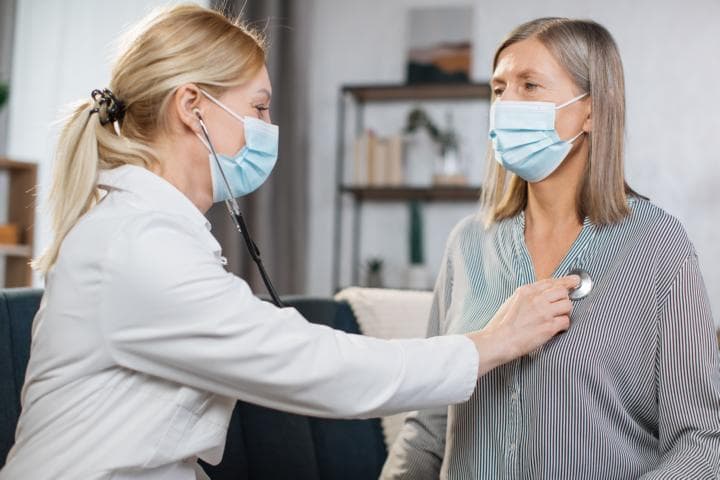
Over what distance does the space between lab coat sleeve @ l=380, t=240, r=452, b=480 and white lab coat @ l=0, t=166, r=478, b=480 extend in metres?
0.42

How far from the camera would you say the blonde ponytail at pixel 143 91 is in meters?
1.16

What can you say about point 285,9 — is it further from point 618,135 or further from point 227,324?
point 227,324

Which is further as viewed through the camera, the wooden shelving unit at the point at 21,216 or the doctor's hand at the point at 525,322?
the wooden shelving unit at the point at 21,216

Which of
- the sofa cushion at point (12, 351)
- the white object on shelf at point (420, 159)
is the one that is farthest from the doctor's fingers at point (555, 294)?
the white object on shelf at point (420, 159)

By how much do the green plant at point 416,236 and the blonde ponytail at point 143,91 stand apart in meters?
3.29

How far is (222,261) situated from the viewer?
1145 mm

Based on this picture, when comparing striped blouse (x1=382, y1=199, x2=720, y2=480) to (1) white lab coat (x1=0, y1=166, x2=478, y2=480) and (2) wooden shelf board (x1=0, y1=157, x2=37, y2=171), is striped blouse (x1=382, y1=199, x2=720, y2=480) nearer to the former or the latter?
(1) white lab coat (x1=0, y1=166, x2=478, y2=480)

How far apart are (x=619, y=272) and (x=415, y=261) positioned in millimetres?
3169

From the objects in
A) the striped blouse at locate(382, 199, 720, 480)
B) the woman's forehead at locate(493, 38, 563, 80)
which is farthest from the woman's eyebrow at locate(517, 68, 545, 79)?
the striped blouse at locate(382, 199, 720, 480)

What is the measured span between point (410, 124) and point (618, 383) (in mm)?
3341

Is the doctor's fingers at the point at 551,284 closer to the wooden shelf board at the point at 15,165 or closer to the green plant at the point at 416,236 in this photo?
the wooden shelf board at the point at 15,165

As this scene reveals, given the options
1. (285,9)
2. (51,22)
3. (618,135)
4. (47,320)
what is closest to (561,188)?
(618,135)

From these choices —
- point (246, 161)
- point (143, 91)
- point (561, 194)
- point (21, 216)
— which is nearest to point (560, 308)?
point (561, 194)

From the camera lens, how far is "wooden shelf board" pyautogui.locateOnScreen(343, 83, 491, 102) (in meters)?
4.42
